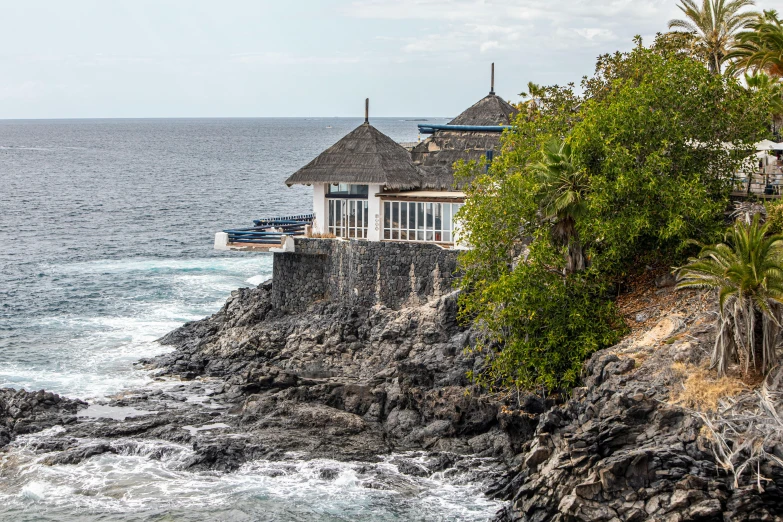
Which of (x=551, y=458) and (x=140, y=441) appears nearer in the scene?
(x=551, y=458)

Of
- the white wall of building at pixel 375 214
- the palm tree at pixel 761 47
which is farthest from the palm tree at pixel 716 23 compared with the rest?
the white wall of building at pixel 375 214

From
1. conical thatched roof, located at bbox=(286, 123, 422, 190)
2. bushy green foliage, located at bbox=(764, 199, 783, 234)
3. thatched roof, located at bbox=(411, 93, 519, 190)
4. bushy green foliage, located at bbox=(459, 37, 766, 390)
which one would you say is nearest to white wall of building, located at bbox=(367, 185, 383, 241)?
conical thatched roof, located at bbox=(286, 123, 422, 190)

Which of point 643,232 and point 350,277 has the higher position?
point 643,232

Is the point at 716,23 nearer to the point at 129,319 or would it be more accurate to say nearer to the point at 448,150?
the point at 448,150

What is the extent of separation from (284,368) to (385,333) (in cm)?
431

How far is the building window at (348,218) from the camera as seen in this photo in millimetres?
43688

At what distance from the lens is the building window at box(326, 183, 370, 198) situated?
143ft

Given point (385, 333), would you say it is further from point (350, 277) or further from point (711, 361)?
point (711, 361)

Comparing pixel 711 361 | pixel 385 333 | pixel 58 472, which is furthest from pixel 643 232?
pixel 58 472

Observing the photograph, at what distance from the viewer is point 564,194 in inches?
1294

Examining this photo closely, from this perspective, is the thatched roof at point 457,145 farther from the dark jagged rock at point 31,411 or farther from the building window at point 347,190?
the dark jagged rock at point 31,411

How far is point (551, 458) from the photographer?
26859mm

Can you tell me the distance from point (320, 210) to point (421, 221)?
486cm

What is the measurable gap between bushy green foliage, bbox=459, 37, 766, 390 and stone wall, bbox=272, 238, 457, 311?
5093 millimetres
